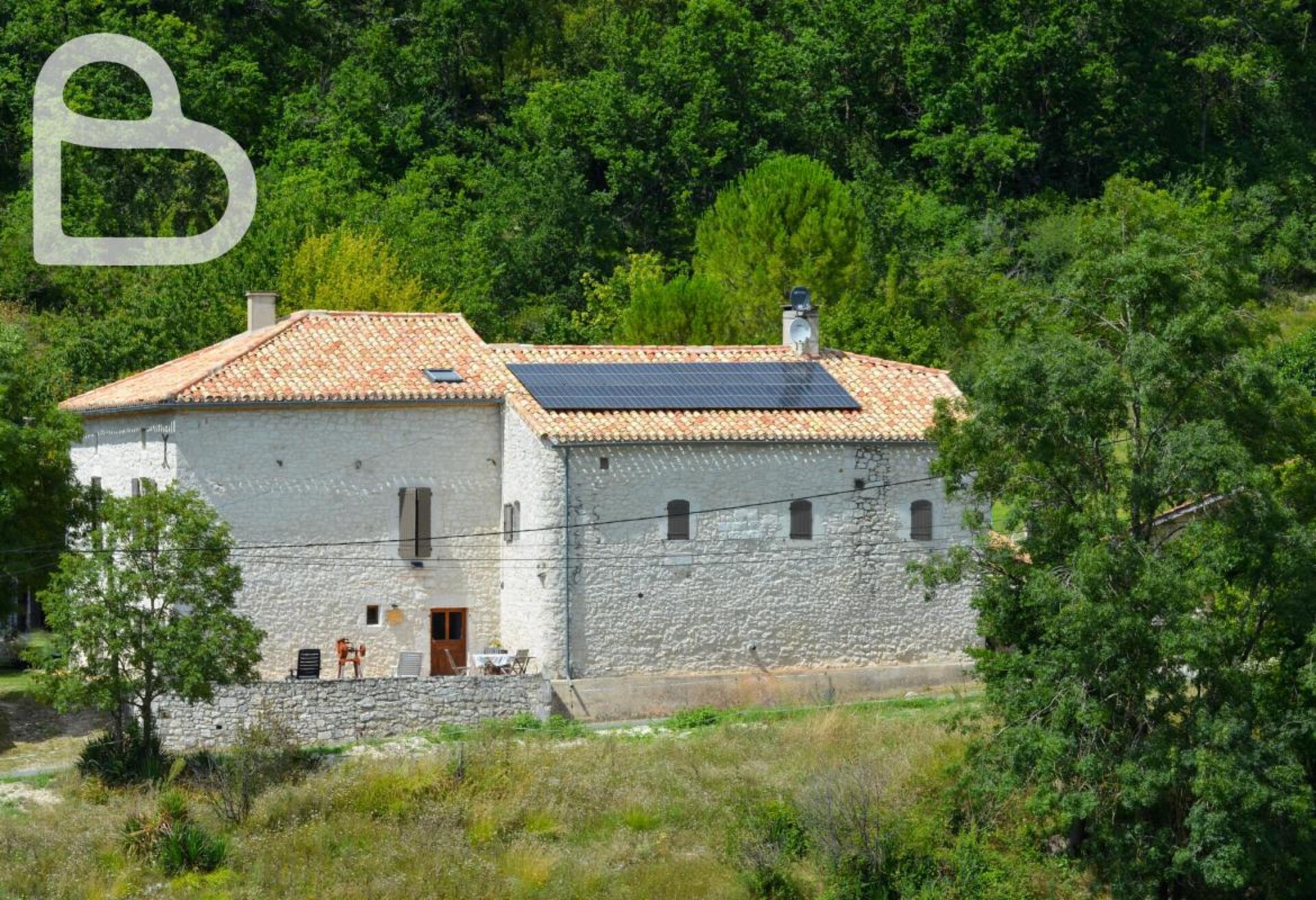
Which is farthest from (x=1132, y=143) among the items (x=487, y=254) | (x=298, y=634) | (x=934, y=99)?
(x=298, y=634)

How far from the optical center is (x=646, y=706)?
3484cm

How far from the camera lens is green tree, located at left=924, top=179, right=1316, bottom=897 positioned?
27766 mm

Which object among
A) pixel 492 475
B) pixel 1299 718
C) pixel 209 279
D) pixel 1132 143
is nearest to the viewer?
pixel 1299 718

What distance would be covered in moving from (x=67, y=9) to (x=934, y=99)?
29716 millimetres

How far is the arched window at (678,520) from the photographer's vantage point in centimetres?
3531

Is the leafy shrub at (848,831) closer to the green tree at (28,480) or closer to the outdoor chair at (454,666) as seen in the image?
the outdoor chair at (454,666)

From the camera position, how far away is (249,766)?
31156 mm

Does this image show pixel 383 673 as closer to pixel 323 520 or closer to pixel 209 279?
pixel 323 520

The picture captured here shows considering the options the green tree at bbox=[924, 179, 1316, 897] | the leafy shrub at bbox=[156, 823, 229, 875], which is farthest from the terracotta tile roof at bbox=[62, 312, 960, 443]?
the leafy shrub at bbox=[156, 823, 229, 875]

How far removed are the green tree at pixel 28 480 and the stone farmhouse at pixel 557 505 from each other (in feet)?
4.69

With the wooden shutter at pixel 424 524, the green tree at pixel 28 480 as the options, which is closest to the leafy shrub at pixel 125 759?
the green tree at pixel 28 480

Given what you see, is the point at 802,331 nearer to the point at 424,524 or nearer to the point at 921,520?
the point at 921,520

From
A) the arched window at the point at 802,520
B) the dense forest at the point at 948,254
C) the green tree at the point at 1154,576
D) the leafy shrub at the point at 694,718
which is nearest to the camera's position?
the green tree at the point at 1154,576

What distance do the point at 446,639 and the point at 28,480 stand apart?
790 cm
